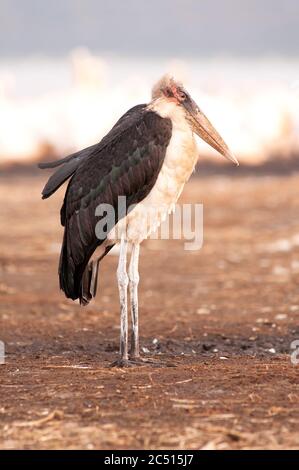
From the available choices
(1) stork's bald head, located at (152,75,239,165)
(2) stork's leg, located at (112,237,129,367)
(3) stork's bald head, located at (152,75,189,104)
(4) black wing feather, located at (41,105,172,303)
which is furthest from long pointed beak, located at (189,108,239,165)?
(2) stork's leg, located at (112,237,129,367)

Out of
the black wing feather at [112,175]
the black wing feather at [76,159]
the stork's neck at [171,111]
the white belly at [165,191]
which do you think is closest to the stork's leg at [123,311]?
the white belly at [165,191]

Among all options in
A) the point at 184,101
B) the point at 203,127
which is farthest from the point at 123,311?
the point at 184,101

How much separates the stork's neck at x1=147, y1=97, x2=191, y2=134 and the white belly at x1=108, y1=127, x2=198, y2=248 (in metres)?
0.04

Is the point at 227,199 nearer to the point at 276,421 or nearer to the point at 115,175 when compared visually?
the point at 115,175

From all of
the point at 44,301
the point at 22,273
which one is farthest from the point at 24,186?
the point at 44,301

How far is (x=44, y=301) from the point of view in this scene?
14.9 metres

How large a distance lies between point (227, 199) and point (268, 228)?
271 inches

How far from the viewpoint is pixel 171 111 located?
8.77 m

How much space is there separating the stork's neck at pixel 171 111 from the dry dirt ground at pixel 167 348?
177cm

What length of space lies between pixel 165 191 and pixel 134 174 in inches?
10.7

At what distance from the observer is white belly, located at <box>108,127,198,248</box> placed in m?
8.62

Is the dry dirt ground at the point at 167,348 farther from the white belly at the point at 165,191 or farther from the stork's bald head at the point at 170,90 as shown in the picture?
the stork's bald head at the point at 170,90

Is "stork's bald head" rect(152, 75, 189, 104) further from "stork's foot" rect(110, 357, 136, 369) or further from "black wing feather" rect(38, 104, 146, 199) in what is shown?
"stork's foot" rect(110, 357, 136, 369)
